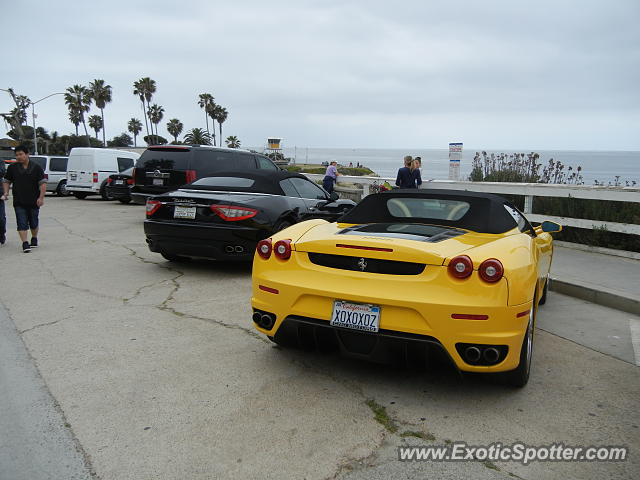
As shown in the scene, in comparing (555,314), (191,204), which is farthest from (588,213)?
(191,204)

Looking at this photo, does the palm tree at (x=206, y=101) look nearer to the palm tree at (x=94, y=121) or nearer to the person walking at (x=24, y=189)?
the palm tree at (x=94, y=121)

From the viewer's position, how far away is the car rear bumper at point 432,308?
3242 millimetres

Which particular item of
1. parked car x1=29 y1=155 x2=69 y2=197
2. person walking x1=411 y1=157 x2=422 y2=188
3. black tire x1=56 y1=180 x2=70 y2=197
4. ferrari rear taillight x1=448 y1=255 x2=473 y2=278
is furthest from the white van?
ferrari rear taillight x1=448 y1=255 x2=473 y2=278

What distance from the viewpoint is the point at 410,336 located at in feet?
10.9

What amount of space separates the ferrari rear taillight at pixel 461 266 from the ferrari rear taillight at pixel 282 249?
115 cm

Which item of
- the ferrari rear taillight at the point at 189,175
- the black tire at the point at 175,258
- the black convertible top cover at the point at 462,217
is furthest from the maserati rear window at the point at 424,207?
the ferrari rear taillight at the point at 189,175

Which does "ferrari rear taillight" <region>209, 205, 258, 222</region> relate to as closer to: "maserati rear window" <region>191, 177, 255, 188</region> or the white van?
"maserati rear window" <region>191, 177, 255, 188</region>

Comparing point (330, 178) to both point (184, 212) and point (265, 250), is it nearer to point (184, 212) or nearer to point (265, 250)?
point (184, 212)

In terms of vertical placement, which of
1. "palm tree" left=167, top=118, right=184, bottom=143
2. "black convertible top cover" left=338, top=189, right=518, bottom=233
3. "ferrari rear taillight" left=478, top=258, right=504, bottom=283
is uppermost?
"palm tree" left=167, top=118, right=184, bottom=143

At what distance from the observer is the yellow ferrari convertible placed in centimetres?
327

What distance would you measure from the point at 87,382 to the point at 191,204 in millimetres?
3663

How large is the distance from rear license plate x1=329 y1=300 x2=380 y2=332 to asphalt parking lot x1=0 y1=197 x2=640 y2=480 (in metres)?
0.50

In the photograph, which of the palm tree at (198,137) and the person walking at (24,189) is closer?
the person walking at (24,189)

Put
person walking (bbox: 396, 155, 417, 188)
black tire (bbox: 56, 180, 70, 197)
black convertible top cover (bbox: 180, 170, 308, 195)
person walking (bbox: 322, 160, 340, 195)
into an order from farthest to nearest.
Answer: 1. black tire (bbox: 56, 180, 70, 197)
2. person walking (bbox: 322, 160, 340, 195)
3. person walking (bbox: 396, 155, 417, 188)
4. black convertible top cover (bbox: 180, 170, 308, 195)
